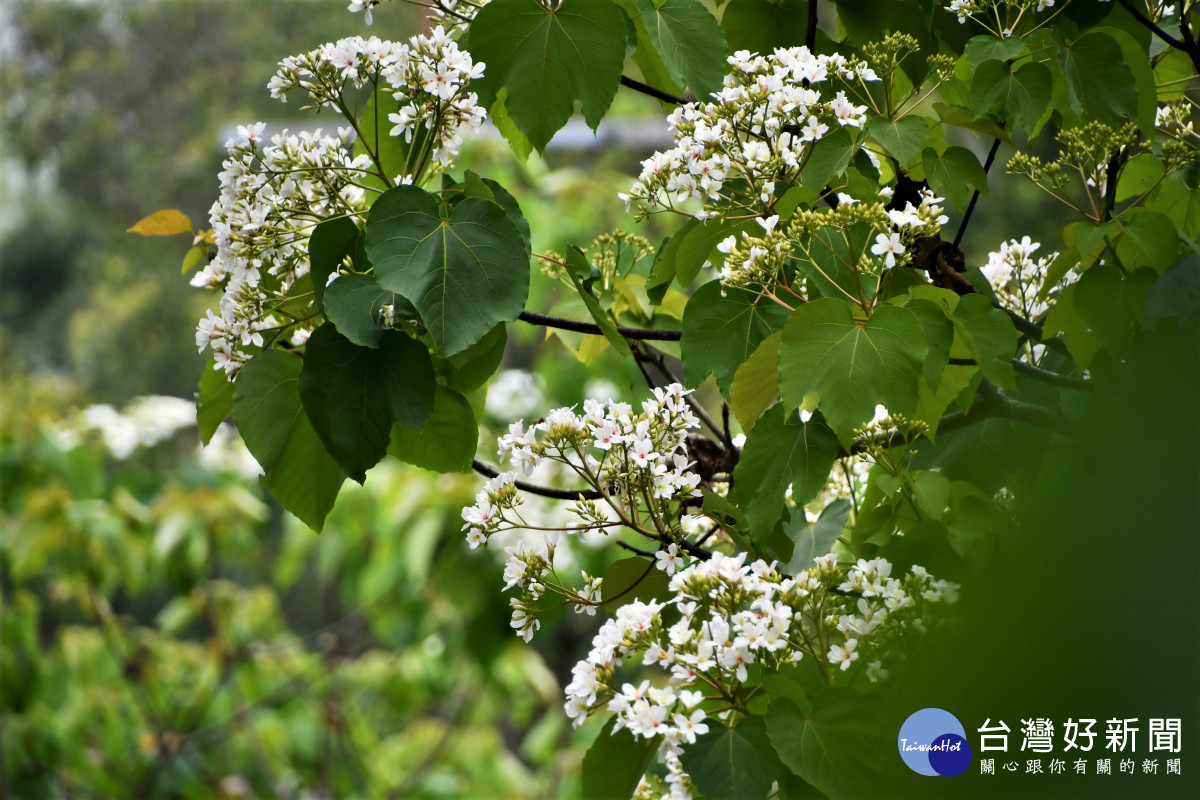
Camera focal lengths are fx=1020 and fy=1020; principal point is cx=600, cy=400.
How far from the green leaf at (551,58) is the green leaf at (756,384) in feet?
0.63

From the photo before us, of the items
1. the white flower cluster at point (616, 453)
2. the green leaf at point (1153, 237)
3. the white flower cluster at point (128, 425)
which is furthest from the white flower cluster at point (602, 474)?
the white flower cluster at point (128, 425)

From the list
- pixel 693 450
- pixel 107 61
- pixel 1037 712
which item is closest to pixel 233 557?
pixel 693 450

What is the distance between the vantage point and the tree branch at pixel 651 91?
79 cm

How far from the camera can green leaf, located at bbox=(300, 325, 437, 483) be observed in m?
0.66

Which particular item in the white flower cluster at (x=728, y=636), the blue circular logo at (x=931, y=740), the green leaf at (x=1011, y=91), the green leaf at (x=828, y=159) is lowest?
the blue circular logo at (x=931, y=740)

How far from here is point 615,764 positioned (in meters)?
0.60

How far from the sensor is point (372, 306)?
0.64m

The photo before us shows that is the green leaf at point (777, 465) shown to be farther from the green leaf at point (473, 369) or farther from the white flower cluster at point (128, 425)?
the white flower cluster at point (128, 425)

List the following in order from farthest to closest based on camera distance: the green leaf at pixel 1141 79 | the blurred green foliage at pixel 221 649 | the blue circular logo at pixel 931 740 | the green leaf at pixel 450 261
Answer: the blurred green foliage at pixel 221 649
the green leaf at pixel 1141 79
the green leaf at pixel 450 261
the blue circular logo at pixel 931 740

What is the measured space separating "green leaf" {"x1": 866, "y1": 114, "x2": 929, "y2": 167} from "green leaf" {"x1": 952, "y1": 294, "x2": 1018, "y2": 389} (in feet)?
0.35

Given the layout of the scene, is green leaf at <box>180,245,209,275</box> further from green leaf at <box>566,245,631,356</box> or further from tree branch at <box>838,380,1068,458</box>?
tree branch at <box>838,380,1068,458</box>

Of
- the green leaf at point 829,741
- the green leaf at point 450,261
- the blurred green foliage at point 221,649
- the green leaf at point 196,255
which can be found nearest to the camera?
the green leaf at point 829,741

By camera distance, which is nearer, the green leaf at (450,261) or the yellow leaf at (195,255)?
the green leaf at (450,261)

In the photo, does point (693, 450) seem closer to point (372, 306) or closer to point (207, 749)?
point (372, 306)
